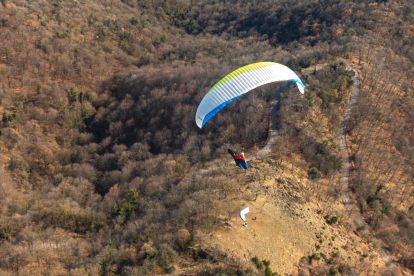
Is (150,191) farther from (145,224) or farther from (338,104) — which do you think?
(338,104)

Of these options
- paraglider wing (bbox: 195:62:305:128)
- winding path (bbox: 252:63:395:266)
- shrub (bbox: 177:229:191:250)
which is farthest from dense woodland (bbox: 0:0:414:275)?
paraglider wing (bbox: 195:62:305:128)

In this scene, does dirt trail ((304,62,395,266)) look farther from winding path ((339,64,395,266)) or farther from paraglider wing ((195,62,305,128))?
paraglider wing ((195,62,305,128))

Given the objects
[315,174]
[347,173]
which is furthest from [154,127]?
[347,173]

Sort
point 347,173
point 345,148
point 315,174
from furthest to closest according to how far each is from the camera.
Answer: point 345,148 < point 347,173 < point 315,174

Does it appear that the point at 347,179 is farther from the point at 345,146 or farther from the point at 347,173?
the point at 345,146

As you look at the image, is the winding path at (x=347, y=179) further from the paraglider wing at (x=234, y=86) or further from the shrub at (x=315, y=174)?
the paraglider wing at (x=234, y=86)

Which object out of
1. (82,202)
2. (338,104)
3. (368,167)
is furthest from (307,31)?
(82,202)
